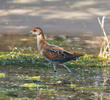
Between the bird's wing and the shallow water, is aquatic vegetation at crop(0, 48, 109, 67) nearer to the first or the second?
the shallow water

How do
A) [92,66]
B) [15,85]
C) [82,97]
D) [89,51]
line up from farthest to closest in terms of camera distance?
[89,51] → [92,66] → [15,85] → [82,97]

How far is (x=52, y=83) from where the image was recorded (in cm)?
1013

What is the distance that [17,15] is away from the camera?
18.1 m

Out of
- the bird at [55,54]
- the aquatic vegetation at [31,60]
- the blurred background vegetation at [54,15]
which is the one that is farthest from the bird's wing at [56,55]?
the blurred background vegetation at [54,15]

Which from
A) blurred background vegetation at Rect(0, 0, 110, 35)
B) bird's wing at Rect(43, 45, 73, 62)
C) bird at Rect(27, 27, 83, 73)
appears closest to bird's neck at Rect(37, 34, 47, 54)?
bird at Rect(27, 27, 83, 73)

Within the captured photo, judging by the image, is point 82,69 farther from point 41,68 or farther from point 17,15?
point 17,15

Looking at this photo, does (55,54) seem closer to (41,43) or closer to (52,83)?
(41,43)

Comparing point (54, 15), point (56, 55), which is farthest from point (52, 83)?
point (54, 15)

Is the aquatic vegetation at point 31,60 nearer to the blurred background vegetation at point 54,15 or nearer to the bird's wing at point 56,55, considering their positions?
the bird's wing at point 56,55

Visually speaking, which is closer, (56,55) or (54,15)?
(56,55)

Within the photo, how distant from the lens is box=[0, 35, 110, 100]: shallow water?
360 inches

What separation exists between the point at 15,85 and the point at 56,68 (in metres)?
2.06

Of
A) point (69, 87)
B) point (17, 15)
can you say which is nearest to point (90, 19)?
point (17, 15)

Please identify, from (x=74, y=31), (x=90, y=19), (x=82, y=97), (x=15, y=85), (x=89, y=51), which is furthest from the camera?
(x=90, y=19)
